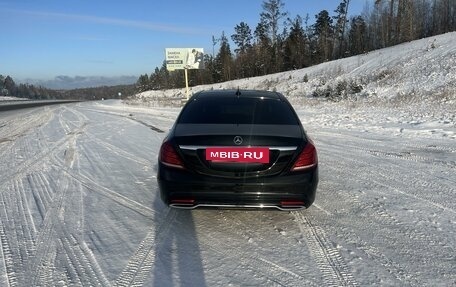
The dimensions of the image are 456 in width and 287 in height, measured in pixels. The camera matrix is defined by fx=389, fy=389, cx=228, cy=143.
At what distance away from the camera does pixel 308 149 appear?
13.1 ft

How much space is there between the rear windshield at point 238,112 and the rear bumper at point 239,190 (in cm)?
84

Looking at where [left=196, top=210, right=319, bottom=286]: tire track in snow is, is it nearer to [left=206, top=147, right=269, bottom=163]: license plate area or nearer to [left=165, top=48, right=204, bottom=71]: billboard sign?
[left=206, top=147, right=269, bottom=163]: license plate area

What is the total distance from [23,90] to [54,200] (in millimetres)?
162696

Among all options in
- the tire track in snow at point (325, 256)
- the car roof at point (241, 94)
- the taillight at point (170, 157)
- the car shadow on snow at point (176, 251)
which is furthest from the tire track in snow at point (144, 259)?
the car roof at point (241, 94)

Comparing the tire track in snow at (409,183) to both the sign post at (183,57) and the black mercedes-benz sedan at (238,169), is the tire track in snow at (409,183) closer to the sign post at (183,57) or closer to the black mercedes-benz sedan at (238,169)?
the black mercedes-benz sedan at (238,169)

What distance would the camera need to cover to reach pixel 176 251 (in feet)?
11.7

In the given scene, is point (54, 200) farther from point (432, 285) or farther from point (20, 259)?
point (432, 285)

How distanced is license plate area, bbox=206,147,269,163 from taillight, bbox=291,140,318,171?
1.05 feet

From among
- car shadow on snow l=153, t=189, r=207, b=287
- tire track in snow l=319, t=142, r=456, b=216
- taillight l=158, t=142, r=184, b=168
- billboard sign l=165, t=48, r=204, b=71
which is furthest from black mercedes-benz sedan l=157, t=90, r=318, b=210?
billboard sign l=165, t=48, r=204, b=71

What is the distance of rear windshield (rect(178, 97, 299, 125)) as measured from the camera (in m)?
4.51

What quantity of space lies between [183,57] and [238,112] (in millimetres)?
29011

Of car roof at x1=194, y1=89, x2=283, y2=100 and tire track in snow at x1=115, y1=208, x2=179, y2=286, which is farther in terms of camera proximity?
car roof at x1=194, y1=89, x2=283, y2=100

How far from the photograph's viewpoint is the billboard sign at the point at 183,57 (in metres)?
32.2

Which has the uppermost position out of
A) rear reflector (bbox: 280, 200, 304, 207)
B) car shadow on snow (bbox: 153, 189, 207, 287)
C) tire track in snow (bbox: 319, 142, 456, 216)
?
A: rear reflector (bbox: 280, 200, 304, 207)
